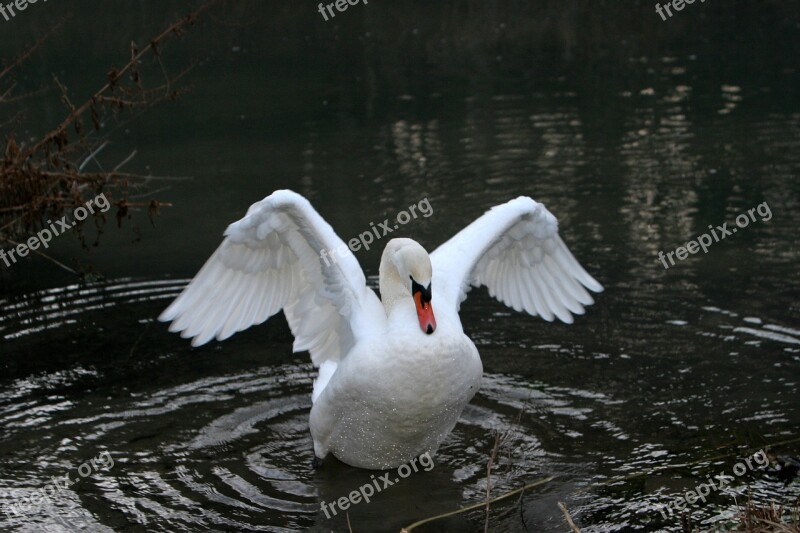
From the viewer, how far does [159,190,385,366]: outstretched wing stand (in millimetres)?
6992

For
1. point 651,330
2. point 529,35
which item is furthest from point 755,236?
point 529,35

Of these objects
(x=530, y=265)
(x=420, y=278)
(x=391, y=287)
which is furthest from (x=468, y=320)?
(x=420, y=278)

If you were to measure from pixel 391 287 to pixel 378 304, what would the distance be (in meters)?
0.26

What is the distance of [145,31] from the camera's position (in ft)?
100

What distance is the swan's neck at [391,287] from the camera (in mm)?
6777

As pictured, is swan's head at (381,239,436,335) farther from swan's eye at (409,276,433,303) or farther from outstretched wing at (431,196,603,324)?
outstretched wing at (431,196,603,324)

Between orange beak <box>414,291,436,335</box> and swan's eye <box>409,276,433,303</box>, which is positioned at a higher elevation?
swan's eye <box>409,276,433,303</box>

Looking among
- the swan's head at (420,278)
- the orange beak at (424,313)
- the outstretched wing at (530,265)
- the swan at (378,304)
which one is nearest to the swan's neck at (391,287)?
the swan at (378,304)

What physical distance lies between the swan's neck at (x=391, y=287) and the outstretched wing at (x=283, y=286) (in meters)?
0.13

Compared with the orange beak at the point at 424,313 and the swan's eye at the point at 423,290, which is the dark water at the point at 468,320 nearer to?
the orange beak at the point at 424,313

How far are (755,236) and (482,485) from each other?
594 cm

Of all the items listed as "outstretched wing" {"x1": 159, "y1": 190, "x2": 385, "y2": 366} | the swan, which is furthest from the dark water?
"outstretched wing" {"x1": 159, "y1": 190, "x2": 385, "y2": 366}

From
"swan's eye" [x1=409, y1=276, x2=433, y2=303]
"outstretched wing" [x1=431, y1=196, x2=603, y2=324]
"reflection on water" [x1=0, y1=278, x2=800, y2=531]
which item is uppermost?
"swan's eye" [x1=409, y1=276, x2=433, y2=303]

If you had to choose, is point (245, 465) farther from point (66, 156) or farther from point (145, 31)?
point (145, 31)
